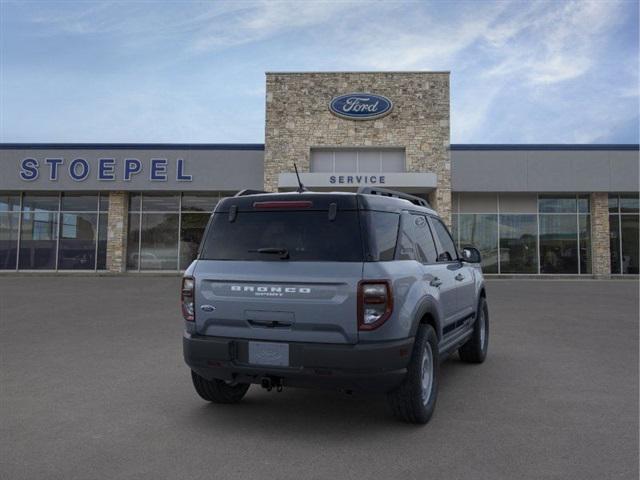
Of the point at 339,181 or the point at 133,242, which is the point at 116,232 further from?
the point at 339,181

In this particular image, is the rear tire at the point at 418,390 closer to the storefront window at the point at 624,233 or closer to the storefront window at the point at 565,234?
the storefront window at the point at 565,234

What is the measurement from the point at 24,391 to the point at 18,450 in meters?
Answer: 1.86

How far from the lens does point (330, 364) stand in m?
4.00

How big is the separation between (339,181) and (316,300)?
60.2 feet

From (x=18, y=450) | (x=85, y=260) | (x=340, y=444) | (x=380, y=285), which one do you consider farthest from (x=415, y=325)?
(x=85, y=260)

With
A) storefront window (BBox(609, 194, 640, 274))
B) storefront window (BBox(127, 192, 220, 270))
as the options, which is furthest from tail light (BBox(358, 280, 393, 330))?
storefront window (BBox(609, 194, 640, 274))

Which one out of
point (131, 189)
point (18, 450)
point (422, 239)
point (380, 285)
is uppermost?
point (131, 189)

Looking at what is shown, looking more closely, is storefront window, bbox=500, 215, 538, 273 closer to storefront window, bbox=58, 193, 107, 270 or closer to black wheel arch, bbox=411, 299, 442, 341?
storefront window, bbox=58, 193, 107, 270

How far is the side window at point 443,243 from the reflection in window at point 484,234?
59.9ft

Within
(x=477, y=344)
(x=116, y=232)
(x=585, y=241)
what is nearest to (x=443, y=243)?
(x=477, y=344)

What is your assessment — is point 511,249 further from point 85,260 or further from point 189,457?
point 189,457

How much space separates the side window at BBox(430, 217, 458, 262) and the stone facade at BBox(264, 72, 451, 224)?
17.1 meters

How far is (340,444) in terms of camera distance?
13.5 feet

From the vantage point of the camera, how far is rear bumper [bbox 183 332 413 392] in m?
3.97
